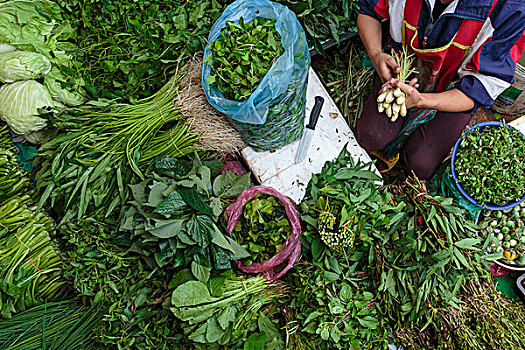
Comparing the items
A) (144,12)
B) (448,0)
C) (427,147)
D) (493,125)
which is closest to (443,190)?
(427,147)

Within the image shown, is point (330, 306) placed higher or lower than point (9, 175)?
lower

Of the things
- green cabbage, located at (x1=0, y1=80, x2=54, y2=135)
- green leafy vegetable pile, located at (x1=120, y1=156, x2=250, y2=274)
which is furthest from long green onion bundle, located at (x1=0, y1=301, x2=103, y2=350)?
green cabbage, located at (x1=0, y1=80, x2=54, y2=135)

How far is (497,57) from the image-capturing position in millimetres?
1463

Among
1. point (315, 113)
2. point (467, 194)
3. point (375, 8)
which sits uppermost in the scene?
point (375, 8)

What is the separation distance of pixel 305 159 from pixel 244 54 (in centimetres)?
77

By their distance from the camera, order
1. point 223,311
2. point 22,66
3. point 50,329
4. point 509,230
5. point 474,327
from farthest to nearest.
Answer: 1. point 509,230
2. point 22,66
3. point 50,329
4. point 474,327
5. point 223,311

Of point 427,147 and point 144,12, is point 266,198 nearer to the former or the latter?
point 427,147

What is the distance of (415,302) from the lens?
145cm

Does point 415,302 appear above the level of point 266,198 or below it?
below

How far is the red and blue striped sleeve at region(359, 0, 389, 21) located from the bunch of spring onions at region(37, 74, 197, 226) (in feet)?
3.40

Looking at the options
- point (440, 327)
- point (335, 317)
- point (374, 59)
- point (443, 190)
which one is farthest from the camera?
point (443, 190)

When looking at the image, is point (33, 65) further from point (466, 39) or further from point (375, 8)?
point (466, 39)

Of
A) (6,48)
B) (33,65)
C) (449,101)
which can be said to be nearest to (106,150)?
(33,65)

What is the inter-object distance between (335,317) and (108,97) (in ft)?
5.38
